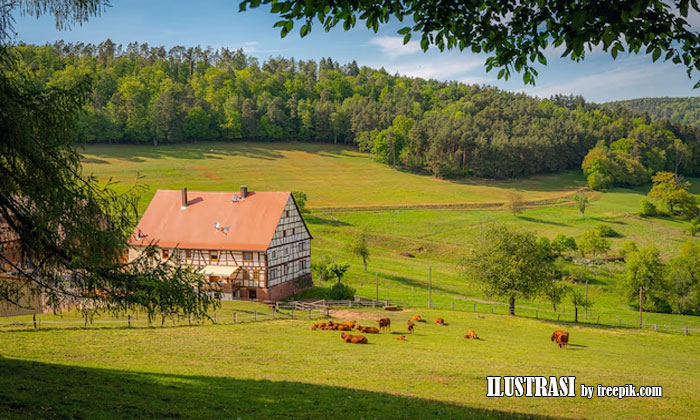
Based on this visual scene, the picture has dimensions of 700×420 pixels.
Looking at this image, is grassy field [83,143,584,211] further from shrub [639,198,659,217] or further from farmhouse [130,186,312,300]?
farmhouse [130,186,312,300]

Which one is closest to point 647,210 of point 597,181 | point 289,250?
point 597,181

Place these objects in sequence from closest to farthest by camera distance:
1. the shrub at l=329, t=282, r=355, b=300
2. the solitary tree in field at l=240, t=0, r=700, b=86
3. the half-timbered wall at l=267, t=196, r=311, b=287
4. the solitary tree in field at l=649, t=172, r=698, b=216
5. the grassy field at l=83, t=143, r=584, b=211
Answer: the solitary tree in field at l=240, t=0, r=700, b=86 → the half-timbered wall at l=267, t=196, r=311, b=287 → the shrub at l=329, t=282, r=355, b=300 → the solitary tree in field at l=649, t=172, r=698, b=216 → the grassy field at l=83, t=143, r=584, b=211

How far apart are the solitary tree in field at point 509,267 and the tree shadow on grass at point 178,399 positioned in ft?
89.7

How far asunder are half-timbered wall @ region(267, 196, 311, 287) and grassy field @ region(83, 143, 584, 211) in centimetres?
3654

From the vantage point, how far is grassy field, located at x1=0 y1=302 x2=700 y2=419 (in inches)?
445

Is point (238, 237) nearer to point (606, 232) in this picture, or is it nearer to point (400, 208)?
point (400, 208)

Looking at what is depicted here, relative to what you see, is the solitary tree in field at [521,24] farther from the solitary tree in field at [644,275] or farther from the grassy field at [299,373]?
the solitary tree in field at [644,275]

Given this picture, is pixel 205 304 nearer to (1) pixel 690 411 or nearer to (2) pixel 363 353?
(2) pixel 363 353

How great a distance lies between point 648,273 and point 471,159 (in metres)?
64.9

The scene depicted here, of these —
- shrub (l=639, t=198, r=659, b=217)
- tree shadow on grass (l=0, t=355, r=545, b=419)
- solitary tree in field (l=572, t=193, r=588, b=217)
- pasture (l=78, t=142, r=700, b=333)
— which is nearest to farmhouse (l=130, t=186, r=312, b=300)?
pasture (l=78, t=142, r=700, b=333)

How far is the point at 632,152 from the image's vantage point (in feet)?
401

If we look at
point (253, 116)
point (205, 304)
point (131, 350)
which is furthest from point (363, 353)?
point (253, 116)

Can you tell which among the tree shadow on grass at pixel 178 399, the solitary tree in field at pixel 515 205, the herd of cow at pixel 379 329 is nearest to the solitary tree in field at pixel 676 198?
the solitary tree in field at pixel 515 205

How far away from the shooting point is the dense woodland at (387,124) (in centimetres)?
11112
